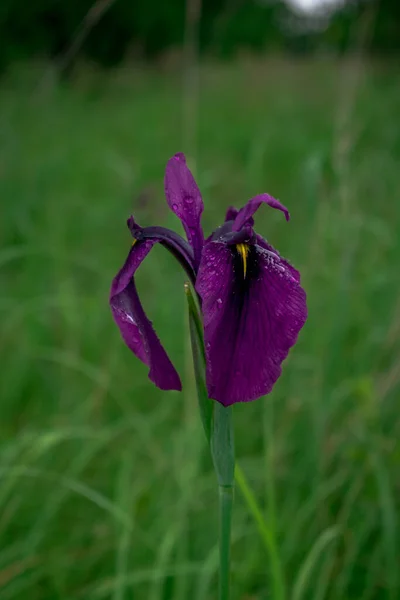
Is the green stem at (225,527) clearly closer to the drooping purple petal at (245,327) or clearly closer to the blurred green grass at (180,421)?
the drooping purple petal at (245,327)

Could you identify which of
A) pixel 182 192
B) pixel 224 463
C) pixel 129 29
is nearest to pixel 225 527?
pixel 224 463

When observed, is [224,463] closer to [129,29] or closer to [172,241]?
[172,241]

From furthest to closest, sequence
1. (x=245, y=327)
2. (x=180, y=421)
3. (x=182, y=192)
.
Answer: (x=180, y=421), (x=182, y=192), (x=245, y=327)

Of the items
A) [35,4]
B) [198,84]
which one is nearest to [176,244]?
[198,84]

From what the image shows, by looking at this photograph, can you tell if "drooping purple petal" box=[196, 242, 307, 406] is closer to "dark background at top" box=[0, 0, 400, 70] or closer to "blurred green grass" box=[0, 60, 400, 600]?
"blurred green grass" box=[0, 60, 400, 600]

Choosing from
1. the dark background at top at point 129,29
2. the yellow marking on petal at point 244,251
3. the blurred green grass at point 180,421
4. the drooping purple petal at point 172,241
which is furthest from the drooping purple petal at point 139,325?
the dark background at top at point 129,29

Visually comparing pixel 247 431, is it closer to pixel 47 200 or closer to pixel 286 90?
pixel 47 200
